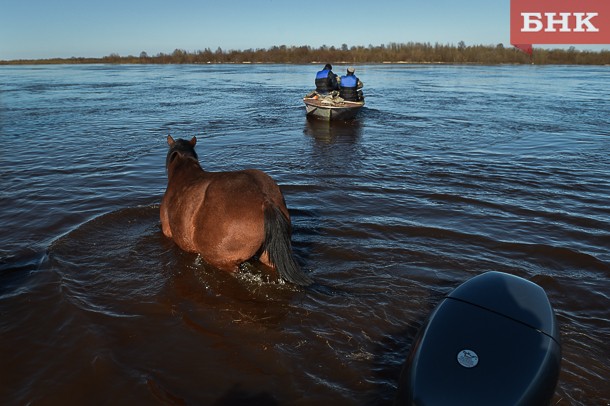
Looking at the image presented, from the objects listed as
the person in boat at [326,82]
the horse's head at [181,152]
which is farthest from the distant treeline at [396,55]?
the horse's head at [181,152]

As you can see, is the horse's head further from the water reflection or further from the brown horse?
the water reflection

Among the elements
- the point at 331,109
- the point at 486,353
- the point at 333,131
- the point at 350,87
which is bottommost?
the point at 486,353

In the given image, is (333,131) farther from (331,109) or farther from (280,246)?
(280,246)

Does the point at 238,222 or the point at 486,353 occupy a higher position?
the point at 238,222

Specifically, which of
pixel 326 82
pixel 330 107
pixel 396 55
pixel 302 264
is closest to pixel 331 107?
pixel 330 107

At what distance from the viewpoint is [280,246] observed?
4.41m

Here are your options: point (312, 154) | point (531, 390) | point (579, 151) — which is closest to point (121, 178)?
point (312, 154)

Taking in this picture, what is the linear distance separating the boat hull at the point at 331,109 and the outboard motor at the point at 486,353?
546 inches

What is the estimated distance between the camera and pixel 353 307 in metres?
4.38

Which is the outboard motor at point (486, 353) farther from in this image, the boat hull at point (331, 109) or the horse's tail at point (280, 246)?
the boat hull at point (331, 109)

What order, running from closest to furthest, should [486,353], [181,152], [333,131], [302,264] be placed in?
[486,353], [302,264], [181,152], [333,131]

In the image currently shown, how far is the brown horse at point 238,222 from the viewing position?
14.2 ft

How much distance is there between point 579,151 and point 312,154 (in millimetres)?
7081

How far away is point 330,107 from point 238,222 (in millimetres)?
12314
